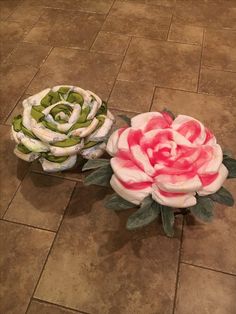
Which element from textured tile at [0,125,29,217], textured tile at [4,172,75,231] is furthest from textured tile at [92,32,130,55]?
textured tile at [4,172,75,231]

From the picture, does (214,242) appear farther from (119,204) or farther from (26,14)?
(26,14)

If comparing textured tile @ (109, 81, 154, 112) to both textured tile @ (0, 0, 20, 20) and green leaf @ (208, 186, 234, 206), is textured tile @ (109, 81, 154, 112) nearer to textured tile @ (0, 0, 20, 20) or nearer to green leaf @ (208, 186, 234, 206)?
green leaf @ (208, 186, 234, 206)

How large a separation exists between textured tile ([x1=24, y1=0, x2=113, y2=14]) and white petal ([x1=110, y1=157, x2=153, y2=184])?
157 cm

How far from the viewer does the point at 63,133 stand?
1.05m

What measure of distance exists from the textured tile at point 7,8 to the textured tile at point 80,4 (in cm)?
8

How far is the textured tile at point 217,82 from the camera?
5.11ft

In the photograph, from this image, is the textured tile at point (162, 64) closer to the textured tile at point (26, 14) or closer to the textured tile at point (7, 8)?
the textured tile at point (26, 14)

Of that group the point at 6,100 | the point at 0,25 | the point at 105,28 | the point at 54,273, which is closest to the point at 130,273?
the point at 54,273

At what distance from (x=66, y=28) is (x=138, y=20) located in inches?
17.8

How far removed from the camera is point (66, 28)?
1.94 meters

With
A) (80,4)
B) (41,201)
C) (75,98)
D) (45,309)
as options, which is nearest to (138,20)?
(80,4)

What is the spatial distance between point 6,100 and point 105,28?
79 cm

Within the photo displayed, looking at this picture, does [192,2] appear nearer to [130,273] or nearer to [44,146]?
[44,146]

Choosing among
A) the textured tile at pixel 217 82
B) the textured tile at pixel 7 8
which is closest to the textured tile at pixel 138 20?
the textured tile at pixel 217 82
